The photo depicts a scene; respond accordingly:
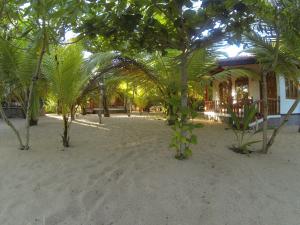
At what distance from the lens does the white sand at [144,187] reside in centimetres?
329

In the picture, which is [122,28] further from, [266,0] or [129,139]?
[129,139]

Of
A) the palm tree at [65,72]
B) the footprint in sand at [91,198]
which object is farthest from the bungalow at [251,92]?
the footprint in sand at [91,198]

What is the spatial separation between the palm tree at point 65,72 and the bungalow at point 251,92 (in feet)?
21.2

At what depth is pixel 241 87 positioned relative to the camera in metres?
13.9

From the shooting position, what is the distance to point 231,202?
12.0ft

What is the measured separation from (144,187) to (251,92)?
407 inches

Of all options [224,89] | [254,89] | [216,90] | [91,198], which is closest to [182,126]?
[91,198]

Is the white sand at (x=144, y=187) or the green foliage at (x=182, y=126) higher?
the green foliage at (x=182, y=126)

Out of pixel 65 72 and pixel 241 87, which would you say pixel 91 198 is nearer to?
pixel 65 72

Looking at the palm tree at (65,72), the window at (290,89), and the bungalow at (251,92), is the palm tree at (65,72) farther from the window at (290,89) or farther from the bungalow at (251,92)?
the window at (290,89)

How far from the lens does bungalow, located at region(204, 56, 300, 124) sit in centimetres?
1118

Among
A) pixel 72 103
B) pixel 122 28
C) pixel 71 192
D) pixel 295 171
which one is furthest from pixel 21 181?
pixel 295 171

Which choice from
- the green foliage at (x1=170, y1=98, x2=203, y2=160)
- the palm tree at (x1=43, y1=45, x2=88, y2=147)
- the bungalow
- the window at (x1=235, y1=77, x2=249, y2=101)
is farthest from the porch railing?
the palm tree at (x1=43, y1=45, x2=88, y2=147)

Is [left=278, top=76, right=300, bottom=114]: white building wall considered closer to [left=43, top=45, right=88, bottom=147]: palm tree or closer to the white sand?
the white sand
